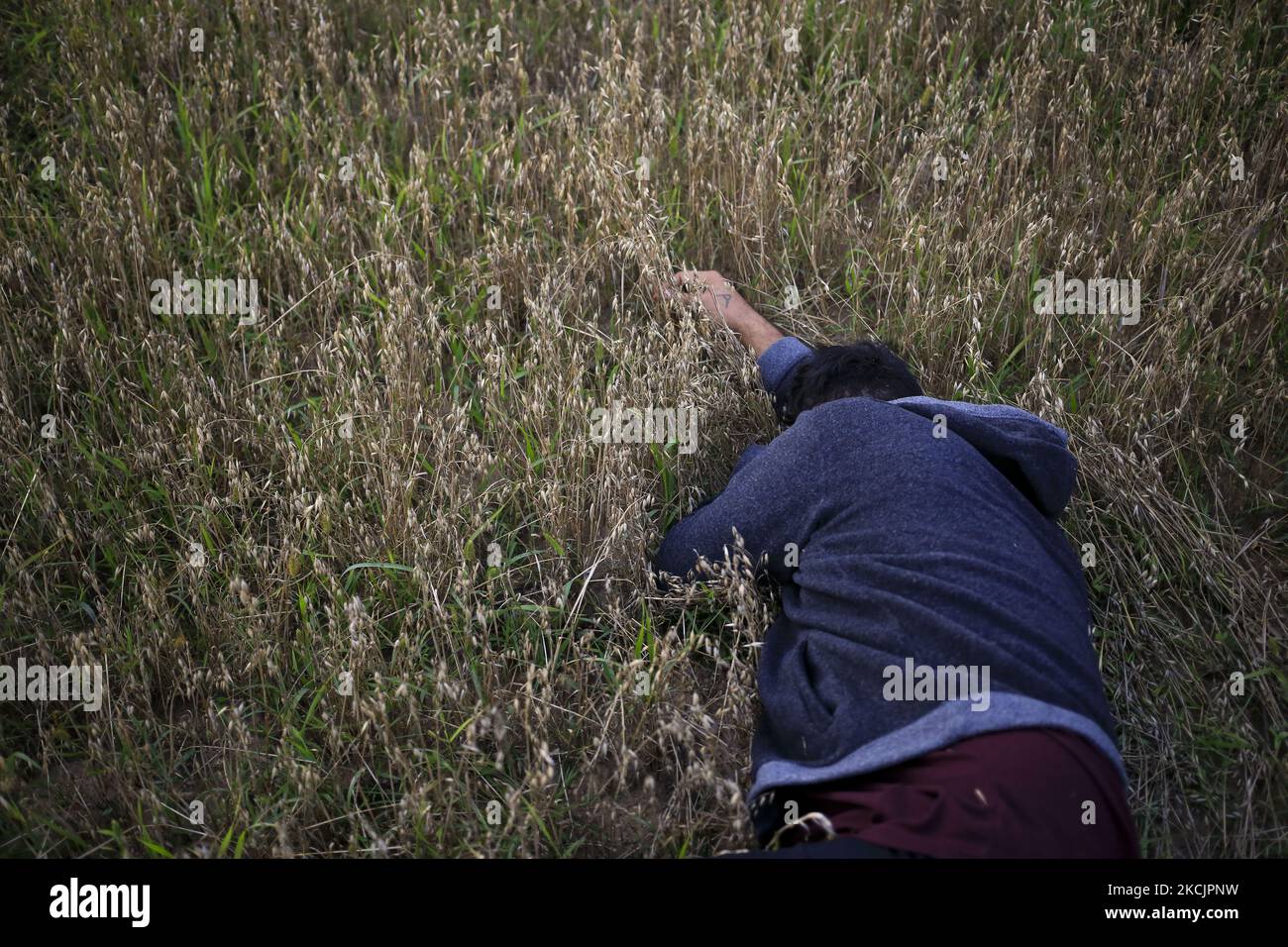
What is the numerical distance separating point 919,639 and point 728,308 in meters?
1.56

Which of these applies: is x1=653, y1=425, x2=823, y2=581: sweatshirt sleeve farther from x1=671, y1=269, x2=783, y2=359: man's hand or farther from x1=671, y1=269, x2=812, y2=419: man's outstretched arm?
x1=671, y1=269, x2=783, y2=359: man's hand

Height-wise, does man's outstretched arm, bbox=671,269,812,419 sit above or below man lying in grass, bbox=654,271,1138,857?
above

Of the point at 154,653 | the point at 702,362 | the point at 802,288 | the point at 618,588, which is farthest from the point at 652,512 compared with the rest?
the point at 154,653

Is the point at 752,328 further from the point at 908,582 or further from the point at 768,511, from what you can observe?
the point at 908,582

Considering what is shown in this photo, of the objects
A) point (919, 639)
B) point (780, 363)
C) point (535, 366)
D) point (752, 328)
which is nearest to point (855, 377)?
point (780, 363)

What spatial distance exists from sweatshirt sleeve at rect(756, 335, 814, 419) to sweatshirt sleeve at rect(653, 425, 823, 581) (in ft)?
1.46

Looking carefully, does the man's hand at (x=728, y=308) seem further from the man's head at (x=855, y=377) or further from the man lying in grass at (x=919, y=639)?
the man lying in grass at (x=919, y=639)

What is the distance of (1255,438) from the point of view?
301 centimetres

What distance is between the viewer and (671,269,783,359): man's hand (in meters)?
3.11

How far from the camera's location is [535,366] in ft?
9.60

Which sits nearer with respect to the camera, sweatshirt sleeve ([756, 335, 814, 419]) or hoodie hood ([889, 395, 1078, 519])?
hoodie hood ([889, 395, 1078, 519])

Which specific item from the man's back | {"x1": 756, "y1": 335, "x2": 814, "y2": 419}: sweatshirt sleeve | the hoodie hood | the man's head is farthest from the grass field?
the hoodie hood

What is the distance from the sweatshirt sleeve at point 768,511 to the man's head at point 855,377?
0.78 feet
